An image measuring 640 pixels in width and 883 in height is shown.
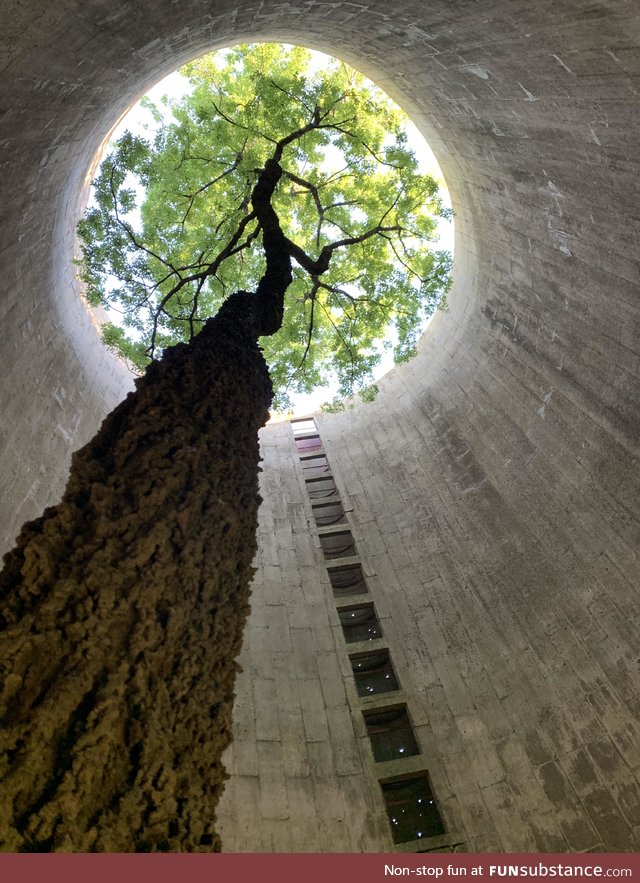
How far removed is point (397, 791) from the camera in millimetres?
6578

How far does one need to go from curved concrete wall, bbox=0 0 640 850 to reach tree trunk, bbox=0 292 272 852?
262 cm

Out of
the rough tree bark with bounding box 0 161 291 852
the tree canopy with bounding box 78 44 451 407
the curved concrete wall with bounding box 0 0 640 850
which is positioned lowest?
the rough tree bark with bounding box 0 161 291 852

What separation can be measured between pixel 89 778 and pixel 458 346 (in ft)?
31.2

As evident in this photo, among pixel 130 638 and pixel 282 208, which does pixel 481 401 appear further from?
pixel 130 638

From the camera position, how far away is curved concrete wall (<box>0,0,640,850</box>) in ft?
15.4

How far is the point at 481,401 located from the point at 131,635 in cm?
808

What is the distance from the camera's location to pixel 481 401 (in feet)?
31.8

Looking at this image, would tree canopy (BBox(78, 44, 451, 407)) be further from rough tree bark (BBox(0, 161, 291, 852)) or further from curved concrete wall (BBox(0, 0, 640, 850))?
rough tree bark (BBox(0, 161, 291, 852))

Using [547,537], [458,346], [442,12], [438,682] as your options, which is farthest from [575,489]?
[442,12]

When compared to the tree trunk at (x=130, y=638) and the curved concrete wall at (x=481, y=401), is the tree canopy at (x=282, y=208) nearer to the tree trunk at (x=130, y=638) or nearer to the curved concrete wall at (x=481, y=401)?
the curved concrete wall at (x=481, y=401)

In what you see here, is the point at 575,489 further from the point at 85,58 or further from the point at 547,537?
the point at 85,58

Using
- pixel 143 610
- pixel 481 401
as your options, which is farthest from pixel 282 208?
pixel 143 610

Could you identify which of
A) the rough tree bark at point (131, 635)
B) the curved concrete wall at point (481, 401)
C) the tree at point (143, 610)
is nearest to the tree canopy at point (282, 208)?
the curved concrete wall at point (481, 401)

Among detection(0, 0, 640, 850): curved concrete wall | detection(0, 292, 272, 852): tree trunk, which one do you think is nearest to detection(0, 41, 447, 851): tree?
detection(0, 292, 272, 852): tree trunk
